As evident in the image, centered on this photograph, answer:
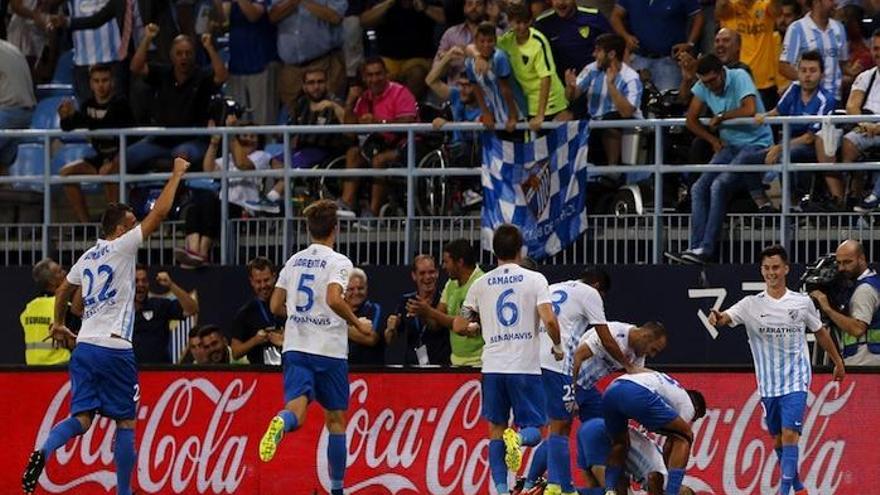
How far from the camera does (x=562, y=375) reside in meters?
20.7

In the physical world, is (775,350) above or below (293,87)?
below

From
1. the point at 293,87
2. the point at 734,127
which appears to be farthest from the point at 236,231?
the point at 734,127

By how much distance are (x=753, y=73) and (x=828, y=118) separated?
6.39ft

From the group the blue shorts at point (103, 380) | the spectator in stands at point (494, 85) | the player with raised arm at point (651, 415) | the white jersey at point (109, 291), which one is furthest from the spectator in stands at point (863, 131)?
the blue shorts at point (103, 380)

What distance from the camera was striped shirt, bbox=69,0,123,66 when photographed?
86.8ft

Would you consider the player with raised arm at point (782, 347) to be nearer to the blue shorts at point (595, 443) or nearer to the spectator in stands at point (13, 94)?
the blue shorts at point (595, 443)

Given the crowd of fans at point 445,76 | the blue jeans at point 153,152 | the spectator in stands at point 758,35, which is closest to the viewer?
the crowd of fans at point 445,76

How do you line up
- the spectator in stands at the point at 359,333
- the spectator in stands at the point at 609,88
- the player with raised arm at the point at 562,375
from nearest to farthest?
the player with raised arm at the point at 562,375 → the spectator in stands at the point at 359,333 → the spectator in stands at the point at 609,88

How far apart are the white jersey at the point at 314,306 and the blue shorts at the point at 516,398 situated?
1.22m

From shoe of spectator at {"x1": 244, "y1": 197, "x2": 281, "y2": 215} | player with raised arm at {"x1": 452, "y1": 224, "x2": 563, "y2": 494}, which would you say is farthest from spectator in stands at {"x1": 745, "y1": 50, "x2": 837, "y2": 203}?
shoe of spectator at {"x1": 244, "y1": 197, "x2": 281, "y2": 215}

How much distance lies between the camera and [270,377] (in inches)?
883

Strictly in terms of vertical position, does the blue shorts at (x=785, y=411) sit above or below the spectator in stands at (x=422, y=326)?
below

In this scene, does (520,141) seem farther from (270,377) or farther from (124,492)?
(124,492)

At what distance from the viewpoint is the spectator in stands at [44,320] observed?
76.9ft
